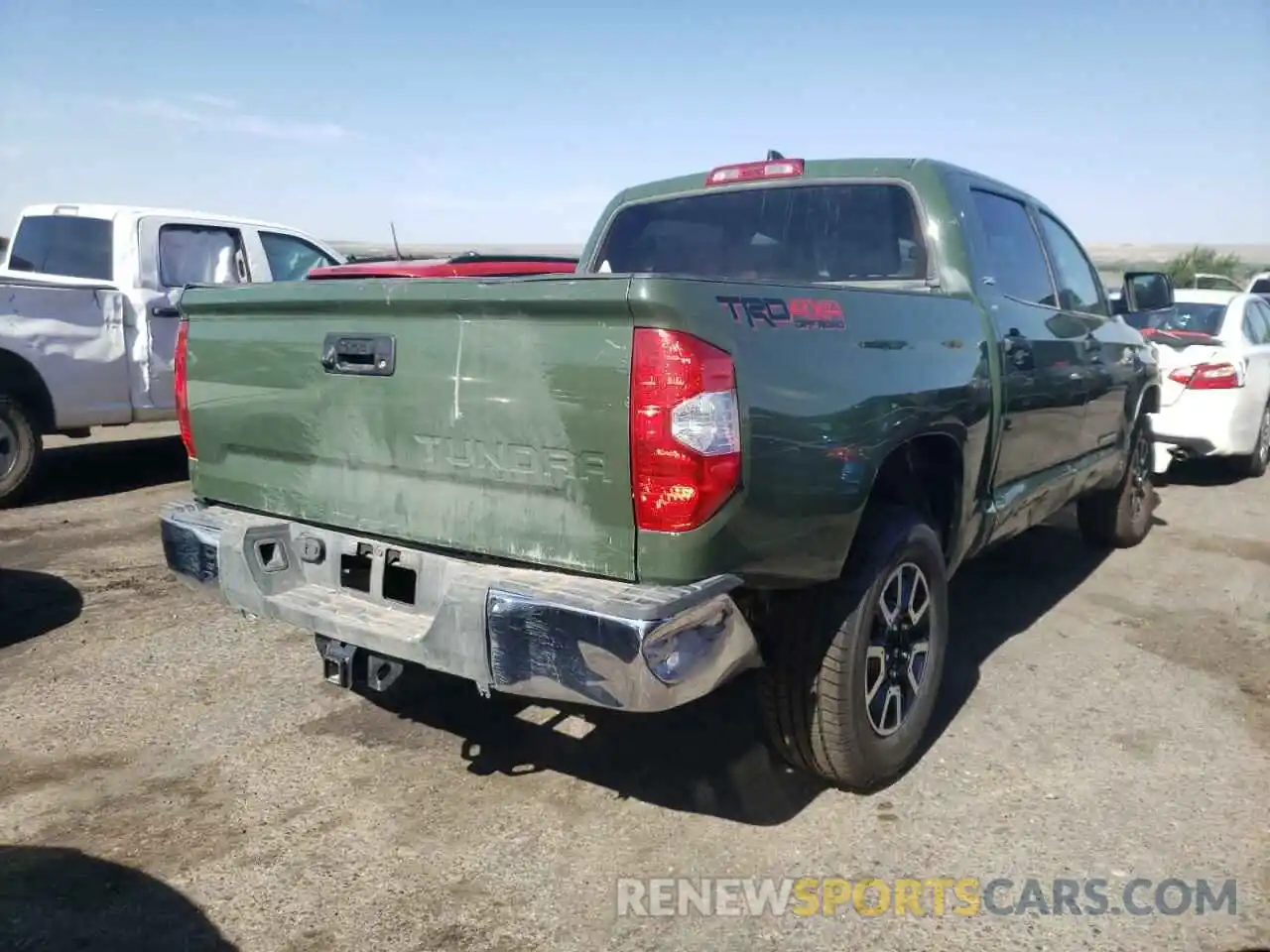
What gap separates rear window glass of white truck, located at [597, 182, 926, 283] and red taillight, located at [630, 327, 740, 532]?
57.8 inches

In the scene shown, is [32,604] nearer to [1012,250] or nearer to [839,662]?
[839,662]

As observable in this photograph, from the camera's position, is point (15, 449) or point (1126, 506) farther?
point (15, 449)

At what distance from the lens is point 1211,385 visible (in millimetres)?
7734

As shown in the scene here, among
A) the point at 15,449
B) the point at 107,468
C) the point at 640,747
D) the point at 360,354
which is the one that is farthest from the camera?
the point at 107,468

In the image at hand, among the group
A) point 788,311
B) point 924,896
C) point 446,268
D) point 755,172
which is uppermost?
point 755,172

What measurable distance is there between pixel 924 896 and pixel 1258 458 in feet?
24.5

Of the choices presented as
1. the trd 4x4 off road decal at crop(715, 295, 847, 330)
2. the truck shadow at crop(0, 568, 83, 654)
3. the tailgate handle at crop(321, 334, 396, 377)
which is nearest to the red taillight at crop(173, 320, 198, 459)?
the tailgate handle at crop(321, 334, 396, 377)

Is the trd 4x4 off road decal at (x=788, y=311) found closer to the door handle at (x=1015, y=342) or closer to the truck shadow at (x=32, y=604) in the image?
the door handle at (x=1015, y=342)

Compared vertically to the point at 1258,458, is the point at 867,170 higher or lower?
higher

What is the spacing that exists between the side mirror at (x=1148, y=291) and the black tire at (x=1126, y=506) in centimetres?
71

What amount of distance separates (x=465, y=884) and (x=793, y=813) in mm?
1015

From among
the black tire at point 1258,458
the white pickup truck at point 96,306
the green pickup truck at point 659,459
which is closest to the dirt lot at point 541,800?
the green pickup truck at point 659,459

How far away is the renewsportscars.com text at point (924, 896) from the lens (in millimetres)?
2645

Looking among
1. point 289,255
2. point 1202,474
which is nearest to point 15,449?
point 289,255
